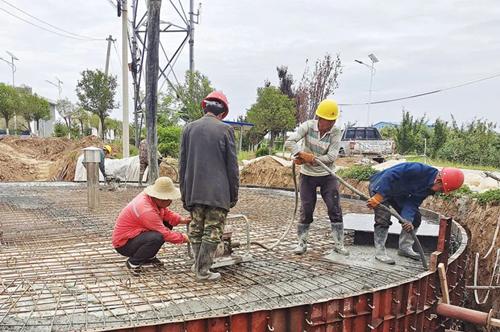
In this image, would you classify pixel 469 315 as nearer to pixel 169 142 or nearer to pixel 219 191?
pixel 219 191

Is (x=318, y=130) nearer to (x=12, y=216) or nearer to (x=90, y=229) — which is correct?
(x=90, y=229)

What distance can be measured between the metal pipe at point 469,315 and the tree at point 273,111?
55.1ft

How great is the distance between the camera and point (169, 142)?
1600 cm

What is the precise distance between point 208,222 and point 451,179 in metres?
2.14

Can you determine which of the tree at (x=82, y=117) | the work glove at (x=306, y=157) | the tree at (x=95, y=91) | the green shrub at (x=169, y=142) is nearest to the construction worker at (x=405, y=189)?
the work glove at (x=306, y=157)

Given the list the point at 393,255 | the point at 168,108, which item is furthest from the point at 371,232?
the point at 168,108

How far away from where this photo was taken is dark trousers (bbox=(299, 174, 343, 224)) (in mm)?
3695

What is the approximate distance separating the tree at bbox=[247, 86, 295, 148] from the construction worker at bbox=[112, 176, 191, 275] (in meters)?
16.8

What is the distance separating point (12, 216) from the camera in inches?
219

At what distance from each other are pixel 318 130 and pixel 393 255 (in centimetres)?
153

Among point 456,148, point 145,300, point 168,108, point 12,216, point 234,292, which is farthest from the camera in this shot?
point 168,108

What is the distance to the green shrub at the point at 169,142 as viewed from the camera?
15320 mm

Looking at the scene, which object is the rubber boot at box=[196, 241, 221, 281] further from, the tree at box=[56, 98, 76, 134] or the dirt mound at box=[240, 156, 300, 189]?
the tree at box=[56, 98, 76, 134]

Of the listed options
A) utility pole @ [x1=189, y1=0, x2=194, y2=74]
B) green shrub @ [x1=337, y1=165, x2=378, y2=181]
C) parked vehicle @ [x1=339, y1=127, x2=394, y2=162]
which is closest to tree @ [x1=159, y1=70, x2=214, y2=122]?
utility pole @ [x1=189, y1=0, x2=194, y2=74]
